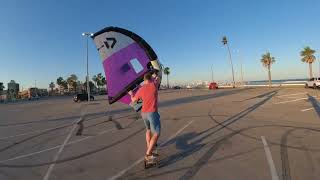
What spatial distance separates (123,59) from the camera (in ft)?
33.3

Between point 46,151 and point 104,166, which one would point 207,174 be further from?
point 46,151

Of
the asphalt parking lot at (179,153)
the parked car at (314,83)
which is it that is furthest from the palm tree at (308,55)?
the asphalt parking lot at (179,153)

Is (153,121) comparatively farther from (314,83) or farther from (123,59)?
(314,83)

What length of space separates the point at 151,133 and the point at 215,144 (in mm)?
2330

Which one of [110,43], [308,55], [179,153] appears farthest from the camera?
[308,55]

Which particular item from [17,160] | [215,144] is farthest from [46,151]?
[215,144]

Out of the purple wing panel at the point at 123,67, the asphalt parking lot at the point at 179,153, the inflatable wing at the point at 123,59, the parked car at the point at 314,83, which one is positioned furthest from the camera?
the parked car at the point at 314,83

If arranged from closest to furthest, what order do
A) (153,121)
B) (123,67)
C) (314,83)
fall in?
(153,121) < (123,67) < (314,83)

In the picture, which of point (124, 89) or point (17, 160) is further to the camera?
point (124, 89)

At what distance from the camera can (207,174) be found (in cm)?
596

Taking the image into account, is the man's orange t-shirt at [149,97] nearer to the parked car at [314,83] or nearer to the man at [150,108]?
the man at [150,108]

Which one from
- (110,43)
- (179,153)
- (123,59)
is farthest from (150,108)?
(110,43)

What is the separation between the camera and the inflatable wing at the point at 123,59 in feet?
31.4

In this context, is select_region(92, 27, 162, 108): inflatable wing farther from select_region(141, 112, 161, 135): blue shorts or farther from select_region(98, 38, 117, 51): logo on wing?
select_region(141, 112, 161, 135): blue shorts
